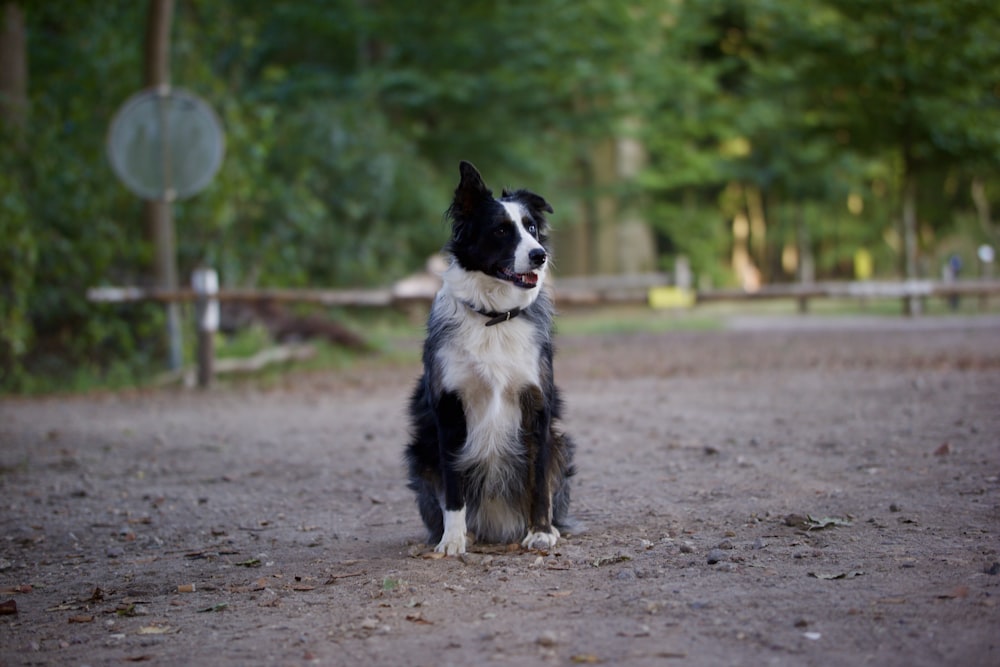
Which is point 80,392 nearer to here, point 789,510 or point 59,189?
point 59,189

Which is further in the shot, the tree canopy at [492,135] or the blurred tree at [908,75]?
the blurred tree at [908,75]

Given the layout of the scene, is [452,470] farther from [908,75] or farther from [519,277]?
[908,75]

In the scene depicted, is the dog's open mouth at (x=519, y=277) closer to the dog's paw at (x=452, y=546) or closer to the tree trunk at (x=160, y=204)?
the dog's paw at (x=452, y=546)

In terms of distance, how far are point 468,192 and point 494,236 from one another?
0.89 ft

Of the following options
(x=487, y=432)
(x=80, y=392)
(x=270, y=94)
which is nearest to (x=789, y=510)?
(x=487, y=432)

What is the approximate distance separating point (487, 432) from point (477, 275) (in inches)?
31.5

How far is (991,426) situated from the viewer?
8.86 m

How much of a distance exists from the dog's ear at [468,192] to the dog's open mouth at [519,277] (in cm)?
38

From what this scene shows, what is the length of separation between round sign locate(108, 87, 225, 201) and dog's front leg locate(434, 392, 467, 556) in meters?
9.53

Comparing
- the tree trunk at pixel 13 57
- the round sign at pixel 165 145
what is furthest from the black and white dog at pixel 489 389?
the tree trunk at pixel 13 57

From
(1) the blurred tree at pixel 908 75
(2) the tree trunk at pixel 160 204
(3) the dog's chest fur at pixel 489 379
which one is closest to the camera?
(3) the dog's chest fur at pixel 489 379

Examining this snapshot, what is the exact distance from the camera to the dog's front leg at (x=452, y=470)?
5648 millimetres

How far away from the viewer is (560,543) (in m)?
5.82

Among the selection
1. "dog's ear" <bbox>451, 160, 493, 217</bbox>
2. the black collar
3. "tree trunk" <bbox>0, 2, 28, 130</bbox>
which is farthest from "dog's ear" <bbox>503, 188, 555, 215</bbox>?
"tree trunk" <bbox>0, 2, 28, 130</bbox>
